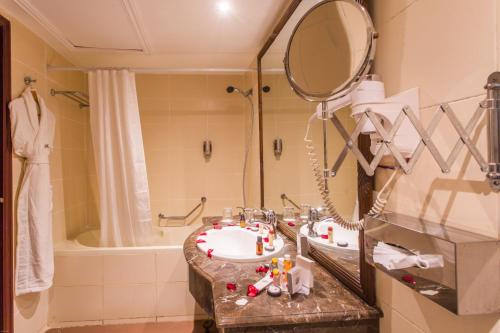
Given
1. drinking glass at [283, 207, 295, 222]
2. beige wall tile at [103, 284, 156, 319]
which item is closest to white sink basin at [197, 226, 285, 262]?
drinking glass at [283, 207, 295, 222]

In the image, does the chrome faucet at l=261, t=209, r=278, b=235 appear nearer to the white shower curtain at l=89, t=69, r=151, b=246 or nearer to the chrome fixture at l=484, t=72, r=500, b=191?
the white shower curtain at l=89, t=69, r=151, b=246

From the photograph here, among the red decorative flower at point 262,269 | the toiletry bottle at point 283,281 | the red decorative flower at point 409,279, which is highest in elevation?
the red decorative flower at point 409,279

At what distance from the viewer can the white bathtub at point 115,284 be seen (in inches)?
79.7

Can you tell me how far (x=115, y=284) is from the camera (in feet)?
6.66

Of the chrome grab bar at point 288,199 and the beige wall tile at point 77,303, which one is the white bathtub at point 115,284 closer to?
the beige wall tile at point 77,303

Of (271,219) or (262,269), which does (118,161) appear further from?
(262,269)

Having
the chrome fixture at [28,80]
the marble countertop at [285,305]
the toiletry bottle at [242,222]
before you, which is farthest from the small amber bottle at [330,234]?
the chrome fixture at [28,80]

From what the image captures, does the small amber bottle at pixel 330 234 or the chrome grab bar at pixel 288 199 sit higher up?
the chrome grab bar at pixel 288 199

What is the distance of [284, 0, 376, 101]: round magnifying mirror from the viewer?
642 millimetres

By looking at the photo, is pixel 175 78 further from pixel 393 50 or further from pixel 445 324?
pixel 445 324

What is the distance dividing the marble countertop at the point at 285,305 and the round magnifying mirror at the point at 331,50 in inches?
24.9

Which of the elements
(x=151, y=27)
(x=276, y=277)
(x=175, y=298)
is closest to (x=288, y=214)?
(x=276, y=277)

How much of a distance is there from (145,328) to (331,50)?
2175mm

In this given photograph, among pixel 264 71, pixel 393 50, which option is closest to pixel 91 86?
pixel 264 71
